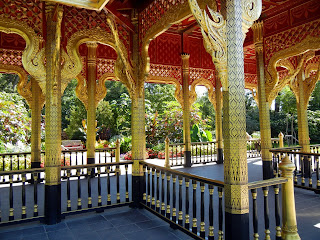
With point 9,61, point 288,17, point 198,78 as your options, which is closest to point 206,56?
point 198,78

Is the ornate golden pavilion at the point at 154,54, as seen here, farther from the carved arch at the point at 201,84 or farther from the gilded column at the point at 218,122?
the gilded column at the point at 218,122

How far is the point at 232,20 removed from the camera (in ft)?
7.39

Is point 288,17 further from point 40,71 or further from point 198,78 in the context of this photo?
point 40,71

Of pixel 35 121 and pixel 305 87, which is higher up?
pixel 305 87

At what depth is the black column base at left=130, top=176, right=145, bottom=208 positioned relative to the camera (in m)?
4.20

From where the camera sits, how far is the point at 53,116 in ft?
11.7

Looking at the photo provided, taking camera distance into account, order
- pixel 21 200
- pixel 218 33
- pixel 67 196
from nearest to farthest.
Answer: pixel 218 33 < pixel 67 196 < pixel 21 200

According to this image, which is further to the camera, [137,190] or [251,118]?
[251,118]

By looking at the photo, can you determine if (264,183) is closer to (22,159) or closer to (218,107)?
(218,107)

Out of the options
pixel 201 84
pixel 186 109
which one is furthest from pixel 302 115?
pixel 186 109

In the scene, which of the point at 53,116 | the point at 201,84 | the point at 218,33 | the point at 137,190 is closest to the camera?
the point at 218,33

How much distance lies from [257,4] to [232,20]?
409mm

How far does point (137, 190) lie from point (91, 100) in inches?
143

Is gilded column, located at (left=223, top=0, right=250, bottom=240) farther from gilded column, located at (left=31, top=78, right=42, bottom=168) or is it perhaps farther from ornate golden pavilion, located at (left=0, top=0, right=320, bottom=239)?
gilded column, located at (left=31, top=78, right=42, bottom=168)
